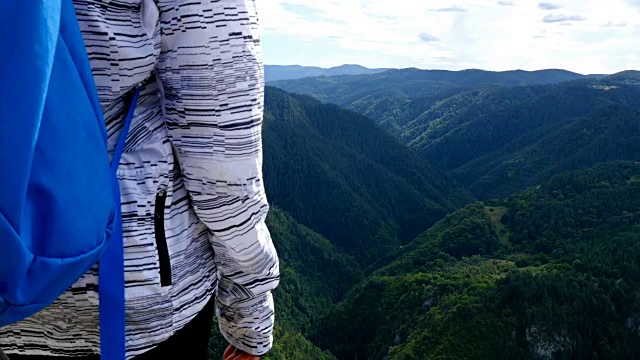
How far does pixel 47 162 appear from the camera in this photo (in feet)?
3.62

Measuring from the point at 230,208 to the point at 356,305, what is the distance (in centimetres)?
6190

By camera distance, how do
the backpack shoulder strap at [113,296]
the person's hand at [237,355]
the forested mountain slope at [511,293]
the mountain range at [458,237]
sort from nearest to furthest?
the backpack shoulder strap at [113,296] → the person's hand at [237,355] → the forested mountain slope at [511,293] → the mountain range at [458,237]

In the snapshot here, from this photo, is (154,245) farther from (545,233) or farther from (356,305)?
(545,233)

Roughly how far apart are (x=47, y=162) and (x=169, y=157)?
508 mm

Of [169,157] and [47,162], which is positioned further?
[169,157]

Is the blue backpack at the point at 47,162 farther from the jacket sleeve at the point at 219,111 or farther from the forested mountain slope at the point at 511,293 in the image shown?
the forested mountain slope at the point at 511,293

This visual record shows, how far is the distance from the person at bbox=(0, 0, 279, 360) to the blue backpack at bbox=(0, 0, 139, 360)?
21 cm

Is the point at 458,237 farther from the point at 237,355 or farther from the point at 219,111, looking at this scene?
the point at 219,111

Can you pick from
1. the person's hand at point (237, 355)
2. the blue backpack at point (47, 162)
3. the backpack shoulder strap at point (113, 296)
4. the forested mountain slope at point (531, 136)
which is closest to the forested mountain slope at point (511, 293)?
the person's hand at point (237, 355)

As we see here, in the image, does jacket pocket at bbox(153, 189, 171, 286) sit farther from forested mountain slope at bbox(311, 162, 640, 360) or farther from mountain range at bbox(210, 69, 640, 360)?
forested mountain slope at bbox(311, 162, 640, 360)

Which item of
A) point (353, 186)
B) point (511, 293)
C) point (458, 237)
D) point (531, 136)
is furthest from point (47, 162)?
point (531, 136)

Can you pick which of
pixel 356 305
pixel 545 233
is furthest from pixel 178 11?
pixel 545 233

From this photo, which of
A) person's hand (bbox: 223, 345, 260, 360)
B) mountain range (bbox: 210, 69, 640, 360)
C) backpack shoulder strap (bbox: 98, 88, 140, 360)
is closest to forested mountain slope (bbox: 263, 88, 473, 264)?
mountain range (bbox: 210, 69, 640, 360)

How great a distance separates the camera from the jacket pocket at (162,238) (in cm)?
157
